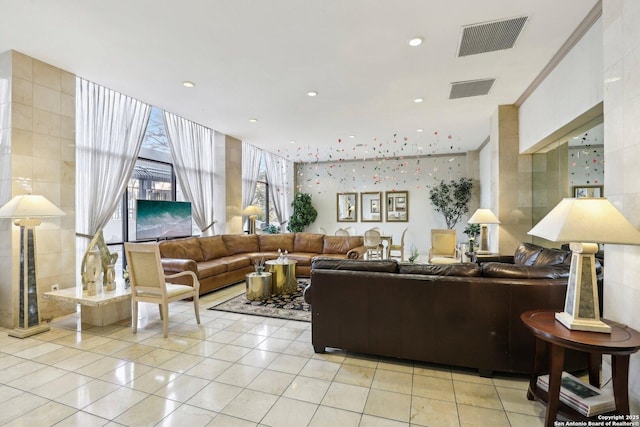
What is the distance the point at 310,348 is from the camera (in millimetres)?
2988

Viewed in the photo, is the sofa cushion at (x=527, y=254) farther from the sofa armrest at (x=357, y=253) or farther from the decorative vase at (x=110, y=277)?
the decorative vase at (x=110, y=277)

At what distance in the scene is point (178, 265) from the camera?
454cm

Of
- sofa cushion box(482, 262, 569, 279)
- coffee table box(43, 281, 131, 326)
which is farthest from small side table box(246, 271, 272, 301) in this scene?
sofa cushion box(482, 262, 569, 279)

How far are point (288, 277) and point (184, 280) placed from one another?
61.6 inches

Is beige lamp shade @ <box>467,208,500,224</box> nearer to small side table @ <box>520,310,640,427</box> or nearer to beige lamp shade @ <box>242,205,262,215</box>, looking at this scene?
small side table @ <box>520,310,640,427</box>

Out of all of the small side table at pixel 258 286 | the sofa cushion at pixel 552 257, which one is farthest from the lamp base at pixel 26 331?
the sofa cushion at pixel 552 257

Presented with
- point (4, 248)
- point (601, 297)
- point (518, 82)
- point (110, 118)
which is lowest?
point (601, 297)

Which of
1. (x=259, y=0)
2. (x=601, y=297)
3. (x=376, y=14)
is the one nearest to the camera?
(x=601, y=297)

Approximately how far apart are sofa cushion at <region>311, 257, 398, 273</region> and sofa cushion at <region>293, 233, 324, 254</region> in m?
3.79

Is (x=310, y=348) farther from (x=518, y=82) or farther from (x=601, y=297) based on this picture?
(x=518, y=82)

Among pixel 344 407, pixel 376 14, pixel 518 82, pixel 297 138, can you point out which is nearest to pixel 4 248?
pixel 344 407

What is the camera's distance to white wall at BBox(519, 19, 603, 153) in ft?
9.25

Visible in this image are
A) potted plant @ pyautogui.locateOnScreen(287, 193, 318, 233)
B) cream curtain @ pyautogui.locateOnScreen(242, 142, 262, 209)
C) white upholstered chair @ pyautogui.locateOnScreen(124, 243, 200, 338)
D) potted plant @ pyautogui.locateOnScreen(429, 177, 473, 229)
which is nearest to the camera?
white upholstered chair @ pyautogui.locateOnScreen(124, 243, 200, 338)

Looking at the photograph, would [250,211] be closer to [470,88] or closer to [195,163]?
[195,163]
